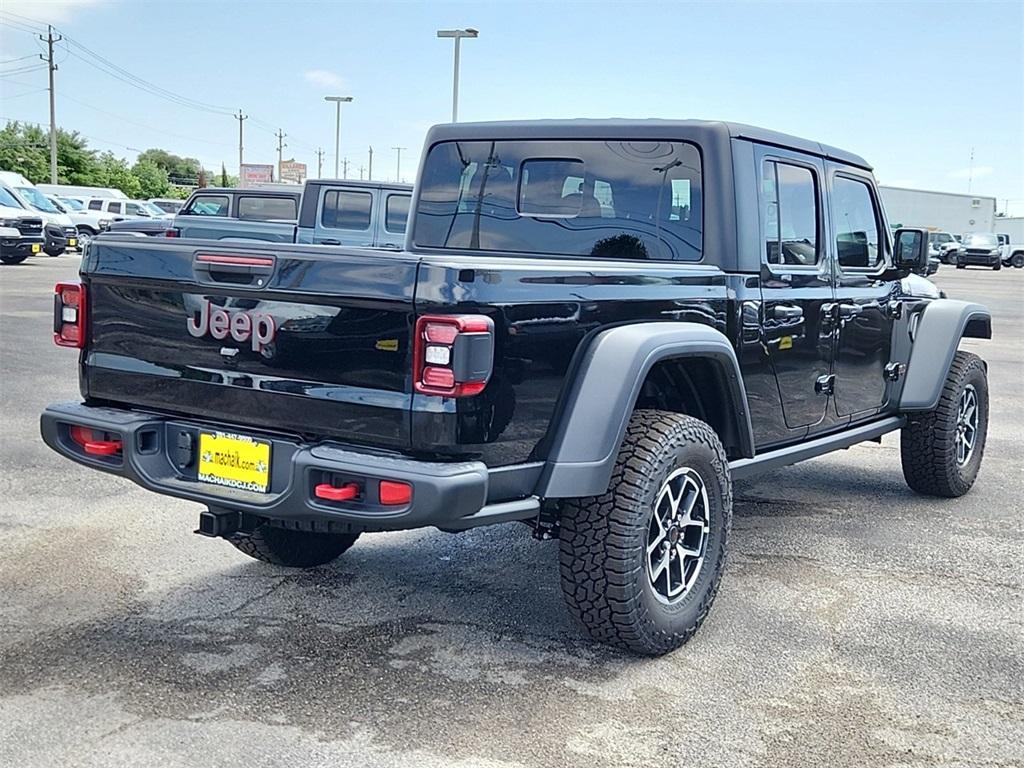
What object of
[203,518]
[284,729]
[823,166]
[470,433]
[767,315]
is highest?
[823,166]

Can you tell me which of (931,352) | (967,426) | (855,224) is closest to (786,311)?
(855,224)

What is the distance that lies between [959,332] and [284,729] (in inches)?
173

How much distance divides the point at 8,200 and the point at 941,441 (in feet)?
80.6

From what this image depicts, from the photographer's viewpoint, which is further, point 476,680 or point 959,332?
point 959,332

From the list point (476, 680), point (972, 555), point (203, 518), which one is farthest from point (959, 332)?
point (203, 518)

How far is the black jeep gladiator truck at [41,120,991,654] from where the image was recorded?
333cm

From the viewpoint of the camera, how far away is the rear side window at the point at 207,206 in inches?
752

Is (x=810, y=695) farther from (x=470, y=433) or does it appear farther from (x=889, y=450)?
(x=889, y=450)

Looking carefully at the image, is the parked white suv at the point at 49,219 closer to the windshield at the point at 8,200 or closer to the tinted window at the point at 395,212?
the windshield at the point at 8,200

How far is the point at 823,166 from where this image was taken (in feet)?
17.3

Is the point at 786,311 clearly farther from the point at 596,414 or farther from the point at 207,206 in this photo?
the point at 207,206

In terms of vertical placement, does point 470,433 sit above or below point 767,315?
below

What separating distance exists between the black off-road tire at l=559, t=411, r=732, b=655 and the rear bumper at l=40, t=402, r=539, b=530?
25cm

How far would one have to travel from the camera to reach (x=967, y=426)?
652 cm
